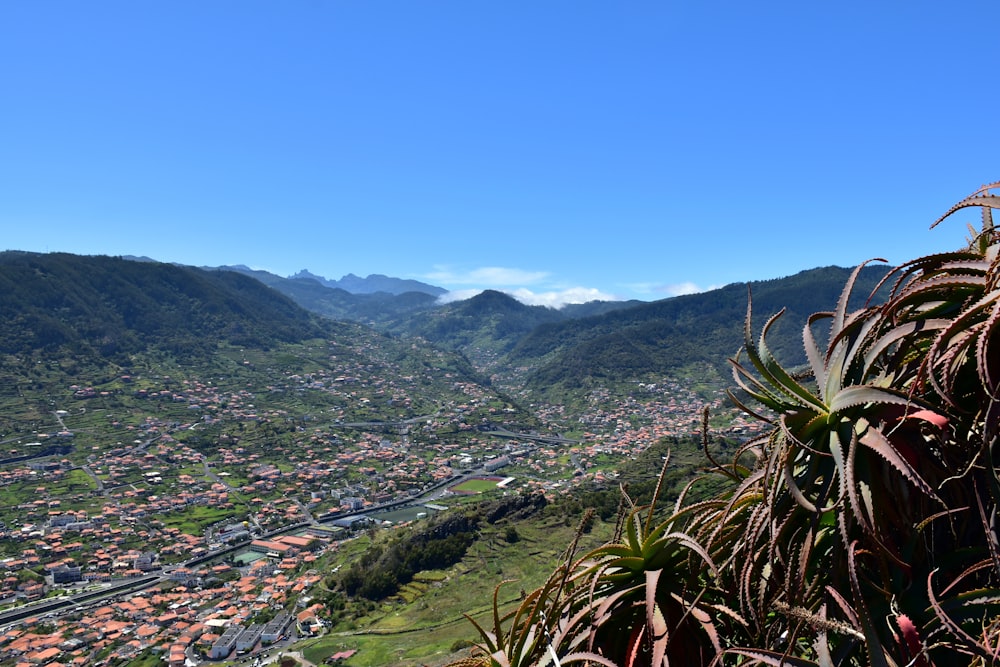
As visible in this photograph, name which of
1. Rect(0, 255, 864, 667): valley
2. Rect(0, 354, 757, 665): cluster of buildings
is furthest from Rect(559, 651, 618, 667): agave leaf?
Rect(0, 354, 757, 665): cluster of buildings

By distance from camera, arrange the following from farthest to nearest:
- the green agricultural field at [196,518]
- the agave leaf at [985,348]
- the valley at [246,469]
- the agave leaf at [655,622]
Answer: the green agricultural field at [196,518], the valley at [246,469], the agave leaf at [655,622], the agave leaf at [985,348]

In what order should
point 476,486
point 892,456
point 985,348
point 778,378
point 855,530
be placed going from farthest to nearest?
point 476,486 < point 778,378 < point 855,530 < point 892,456 < point 985,348

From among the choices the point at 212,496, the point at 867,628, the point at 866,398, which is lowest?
the point at 212,496

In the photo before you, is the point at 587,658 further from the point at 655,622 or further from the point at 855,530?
the point at 855,530

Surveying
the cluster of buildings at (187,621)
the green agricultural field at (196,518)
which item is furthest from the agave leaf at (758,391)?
the green agricultural field at (196,518)

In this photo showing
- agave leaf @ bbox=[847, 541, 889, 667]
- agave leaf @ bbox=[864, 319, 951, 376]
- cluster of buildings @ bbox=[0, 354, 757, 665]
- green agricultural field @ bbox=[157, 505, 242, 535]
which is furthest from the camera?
green agricultural field @ bbox=[157, 505, 242, 535]

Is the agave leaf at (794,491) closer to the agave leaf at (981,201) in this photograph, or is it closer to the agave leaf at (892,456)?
the agave leaf at (892,456)

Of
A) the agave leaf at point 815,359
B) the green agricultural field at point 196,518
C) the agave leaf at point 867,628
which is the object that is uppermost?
the agave leaf at point 815,359

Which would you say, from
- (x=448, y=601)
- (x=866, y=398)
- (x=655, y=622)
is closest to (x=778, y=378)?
(x=866, y=398)

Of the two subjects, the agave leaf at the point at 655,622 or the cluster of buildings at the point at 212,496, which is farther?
the cluster of buildings at the point at 212,496

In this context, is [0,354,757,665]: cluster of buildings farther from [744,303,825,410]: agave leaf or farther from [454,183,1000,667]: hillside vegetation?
[744,303,825,410]: agave leaf

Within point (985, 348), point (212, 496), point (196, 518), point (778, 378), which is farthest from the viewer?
point (212, 496)

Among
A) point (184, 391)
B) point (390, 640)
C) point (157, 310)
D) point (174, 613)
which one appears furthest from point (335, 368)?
point (390, 640)
